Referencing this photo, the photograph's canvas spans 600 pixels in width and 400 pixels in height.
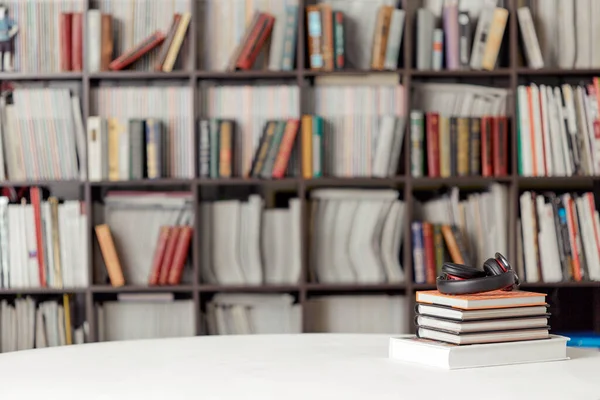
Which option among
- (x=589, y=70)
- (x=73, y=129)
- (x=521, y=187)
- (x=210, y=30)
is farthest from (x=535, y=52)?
(x=73, y=129)

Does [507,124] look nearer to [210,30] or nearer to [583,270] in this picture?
[583,270]

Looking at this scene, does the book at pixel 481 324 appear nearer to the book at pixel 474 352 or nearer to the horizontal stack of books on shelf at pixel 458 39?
the book at pixel 474 352

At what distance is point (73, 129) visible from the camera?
3.55 meters

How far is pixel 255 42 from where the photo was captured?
3475mm

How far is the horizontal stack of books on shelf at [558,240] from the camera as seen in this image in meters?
3.49

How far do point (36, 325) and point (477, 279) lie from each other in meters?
2.50

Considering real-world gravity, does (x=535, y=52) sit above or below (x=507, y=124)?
above

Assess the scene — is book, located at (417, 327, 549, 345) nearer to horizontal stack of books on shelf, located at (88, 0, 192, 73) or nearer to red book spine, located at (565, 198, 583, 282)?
red book spine, located at (565, 198, 583, 282)

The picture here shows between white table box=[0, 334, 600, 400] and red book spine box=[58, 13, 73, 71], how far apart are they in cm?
198

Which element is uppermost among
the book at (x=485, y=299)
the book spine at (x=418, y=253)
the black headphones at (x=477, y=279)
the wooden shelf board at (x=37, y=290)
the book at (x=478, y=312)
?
the black headphones at (x=477, y=279)

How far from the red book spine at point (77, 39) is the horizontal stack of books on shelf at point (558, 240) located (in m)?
1.85

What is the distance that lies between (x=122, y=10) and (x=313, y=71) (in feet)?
2.73

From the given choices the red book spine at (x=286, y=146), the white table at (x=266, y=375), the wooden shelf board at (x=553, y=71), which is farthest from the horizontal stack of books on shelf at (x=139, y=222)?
the white table at (x=266, y=375)

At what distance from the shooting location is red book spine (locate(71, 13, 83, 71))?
3508 millimetres
